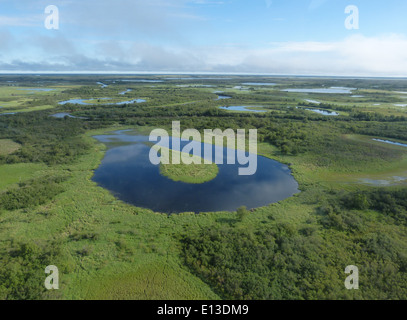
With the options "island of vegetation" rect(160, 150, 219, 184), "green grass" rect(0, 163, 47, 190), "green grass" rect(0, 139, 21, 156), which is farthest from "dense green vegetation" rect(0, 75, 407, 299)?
"green grass" rect(0, 139, 21, 156)

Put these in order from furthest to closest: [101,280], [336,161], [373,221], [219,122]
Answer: [219,122] < [336,161] < [373,221] < [101,280]

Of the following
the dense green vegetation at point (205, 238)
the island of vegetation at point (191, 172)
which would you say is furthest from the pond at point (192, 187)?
the dense green vegetation at point (205, 238)

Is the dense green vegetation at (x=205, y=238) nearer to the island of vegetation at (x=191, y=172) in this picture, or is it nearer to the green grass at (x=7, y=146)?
the island of vegetation at (x=191, y=172)

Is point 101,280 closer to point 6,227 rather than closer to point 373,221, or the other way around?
point 6,227

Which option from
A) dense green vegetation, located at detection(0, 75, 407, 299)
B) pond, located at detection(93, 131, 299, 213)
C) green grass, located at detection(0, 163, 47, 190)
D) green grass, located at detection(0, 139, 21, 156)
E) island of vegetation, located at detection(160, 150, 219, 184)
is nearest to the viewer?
dense green vegetation, located at detection(0, 75, 407, 299)

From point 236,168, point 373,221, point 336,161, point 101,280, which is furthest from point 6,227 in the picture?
point 336,161

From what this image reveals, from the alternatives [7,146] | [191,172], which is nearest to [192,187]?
[191,172]

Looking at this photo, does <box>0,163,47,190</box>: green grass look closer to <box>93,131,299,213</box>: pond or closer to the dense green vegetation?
the dense green vegetation

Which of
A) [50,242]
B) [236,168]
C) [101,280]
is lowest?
[101,280]
